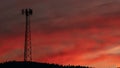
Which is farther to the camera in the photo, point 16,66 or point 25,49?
point 16,66

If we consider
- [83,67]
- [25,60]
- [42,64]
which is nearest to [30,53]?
[25,60]

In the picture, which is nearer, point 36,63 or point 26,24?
point 26,24

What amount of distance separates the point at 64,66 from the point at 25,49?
22.3m

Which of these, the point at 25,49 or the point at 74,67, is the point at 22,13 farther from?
the point at 74,67

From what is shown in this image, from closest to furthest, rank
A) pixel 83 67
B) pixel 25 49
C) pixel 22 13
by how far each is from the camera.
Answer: pixel 25 49 → pixel 22 13 → pixel 83 67

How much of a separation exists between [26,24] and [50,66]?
793 inches

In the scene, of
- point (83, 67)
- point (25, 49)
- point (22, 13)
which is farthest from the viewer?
point (83, 67)

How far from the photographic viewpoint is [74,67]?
417ft

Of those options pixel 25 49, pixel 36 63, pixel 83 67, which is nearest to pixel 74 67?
pixel 83 67

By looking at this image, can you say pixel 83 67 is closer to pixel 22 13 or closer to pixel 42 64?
pixel 42 64

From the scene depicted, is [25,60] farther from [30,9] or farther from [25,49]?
[30,9]

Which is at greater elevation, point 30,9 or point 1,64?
point 30,9

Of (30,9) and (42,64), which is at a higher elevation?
(30,9)

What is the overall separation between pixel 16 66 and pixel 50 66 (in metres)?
12.4
